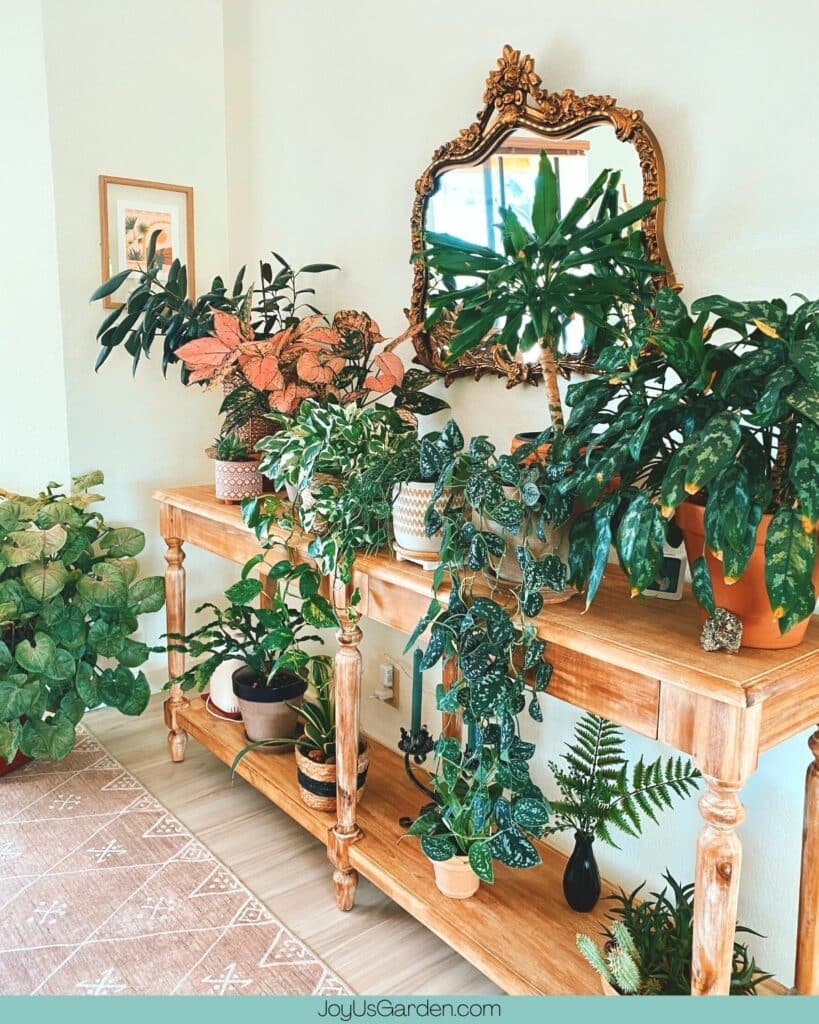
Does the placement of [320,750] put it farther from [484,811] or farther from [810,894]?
[810,894]

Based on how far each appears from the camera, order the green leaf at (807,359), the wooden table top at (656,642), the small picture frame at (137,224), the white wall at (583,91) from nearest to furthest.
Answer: the green leaf at (807,359) → the wooden table top at (656,642) → the white wall at (583,91) → the small picture frame at (137,224)

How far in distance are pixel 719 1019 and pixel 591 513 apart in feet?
2.63

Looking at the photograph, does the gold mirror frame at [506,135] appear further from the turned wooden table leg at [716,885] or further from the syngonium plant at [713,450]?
the turned wooden table leg at [716,885]

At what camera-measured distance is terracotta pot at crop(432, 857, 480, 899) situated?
1783 millimetres

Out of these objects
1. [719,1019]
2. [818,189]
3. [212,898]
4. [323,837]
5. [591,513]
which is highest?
[818,189]

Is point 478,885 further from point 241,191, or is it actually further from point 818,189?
point 241,191

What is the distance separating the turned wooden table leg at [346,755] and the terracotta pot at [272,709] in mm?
449

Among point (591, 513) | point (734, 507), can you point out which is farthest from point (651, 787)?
point (734, 507)

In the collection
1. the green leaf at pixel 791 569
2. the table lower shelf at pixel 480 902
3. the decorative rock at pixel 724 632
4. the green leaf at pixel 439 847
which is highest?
the green leaf at pixel 791 569

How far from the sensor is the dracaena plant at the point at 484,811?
1.57m

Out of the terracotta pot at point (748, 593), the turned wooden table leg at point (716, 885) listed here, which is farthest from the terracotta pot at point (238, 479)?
the turned wooden table leg at point (716, 885)

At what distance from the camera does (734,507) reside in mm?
1182

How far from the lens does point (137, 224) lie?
301 centimetres

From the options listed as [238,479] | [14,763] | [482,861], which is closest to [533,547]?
[482,861]
